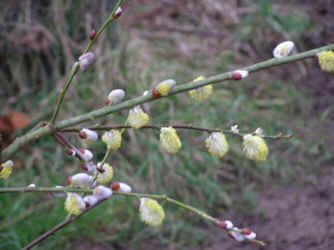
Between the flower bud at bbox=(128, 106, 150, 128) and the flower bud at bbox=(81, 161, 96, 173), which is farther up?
the flower bud at bbox=(128, 106, 150, 128)

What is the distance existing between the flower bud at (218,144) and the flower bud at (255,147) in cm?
4

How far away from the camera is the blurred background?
5.70 ft

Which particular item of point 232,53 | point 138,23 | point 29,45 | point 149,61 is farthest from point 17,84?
point 232,53

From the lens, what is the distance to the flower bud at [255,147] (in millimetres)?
768

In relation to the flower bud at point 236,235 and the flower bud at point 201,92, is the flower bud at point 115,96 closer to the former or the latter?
the flower bud at point 201,92

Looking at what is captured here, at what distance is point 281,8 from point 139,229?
7.06ft

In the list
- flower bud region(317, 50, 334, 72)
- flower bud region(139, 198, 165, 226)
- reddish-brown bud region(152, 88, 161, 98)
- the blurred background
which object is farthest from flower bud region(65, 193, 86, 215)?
the blurred background

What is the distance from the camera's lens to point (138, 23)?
3.21 m

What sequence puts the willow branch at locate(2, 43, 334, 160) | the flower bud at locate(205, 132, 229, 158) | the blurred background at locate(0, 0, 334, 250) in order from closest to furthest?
the willow branch at locate(2, 43, 334, 160) < the flower bud at locate(205, 132, 229, 158) < the blurred background at locate(0, 0, 334, 250)

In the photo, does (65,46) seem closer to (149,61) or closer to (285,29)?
(149,61)

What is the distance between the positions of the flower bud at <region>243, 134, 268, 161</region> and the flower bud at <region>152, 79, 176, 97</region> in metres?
0.18

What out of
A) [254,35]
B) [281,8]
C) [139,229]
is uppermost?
[281,8]

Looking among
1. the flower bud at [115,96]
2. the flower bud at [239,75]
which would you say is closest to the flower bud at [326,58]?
the flower bud at [239,75]

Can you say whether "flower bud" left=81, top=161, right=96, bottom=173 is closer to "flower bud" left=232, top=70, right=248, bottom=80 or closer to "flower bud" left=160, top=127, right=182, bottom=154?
"flower bud" left=160, top=127, right=182, bottom=154
